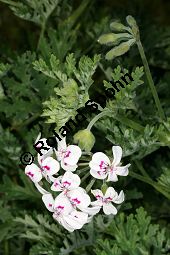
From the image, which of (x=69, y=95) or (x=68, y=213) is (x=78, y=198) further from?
(x=69, y=95)

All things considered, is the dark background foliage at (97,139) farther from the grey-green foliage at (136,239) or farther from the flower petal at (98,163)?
the flower petal at (98,163)

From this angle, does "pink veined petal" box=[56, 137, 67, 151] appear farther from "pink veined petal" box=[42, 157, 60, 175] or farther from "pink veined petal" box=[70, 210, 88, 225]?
"pink veined petal" box=[70, 210, 88, 225]

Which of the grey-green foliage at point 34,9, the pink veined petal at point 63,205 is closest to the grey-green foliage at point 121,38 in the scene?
the pink veined petal at point 63,205

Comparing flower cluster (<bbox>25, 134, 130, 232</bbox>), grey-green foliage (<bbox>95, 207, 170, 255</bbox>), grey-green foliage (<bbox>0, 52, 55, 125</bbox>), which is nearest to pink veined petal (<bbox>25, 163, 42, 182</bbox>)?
flower cluster (<bbox>25, 134, 130, 232</bbox>)

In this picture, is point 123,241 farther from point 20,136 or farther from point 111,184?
point 20,136

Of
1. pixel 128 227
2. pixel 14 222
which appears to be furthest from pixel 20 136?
pixel 128 227

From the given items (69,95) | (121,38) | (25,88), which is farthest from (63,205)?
(25,88)

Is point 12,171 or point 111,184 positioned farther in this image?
point 12,171
